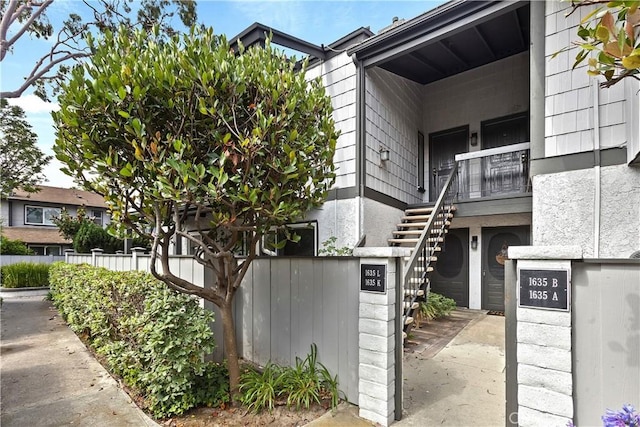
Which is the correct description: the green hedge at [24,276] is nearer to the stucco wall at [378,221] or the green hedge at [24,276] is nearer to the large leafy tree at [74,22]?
the large leafy tree at [74,22]

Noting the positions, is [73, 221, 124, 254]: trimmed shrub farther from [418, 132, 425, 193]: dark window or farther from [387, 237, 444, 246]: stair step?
[418, 132, 425, 193]: dark window

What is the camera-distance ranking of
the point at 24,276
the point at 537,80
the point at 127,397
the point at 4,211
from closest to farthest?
1. the point at 127,397
2. the point at 537,80
3. the point at 24,276
4. the point at 4,211

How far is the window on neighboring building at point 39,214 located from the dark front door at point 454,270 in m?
23.4

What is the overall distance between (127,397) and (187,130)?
117 inches

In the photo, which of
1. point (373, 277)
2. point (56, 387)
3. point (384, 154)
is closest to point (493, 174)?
point (384, 154)

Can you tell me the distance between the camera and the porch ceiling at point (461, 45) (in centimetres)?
541

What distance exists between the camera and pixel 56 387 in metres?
3.87

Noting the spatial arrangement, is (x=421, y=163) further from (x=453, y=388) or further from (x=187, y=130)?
(x=187, y=130)

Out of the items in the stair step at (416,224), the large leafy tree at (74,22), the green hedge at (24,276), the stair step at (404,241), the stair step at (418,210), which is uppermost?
the large leafy tree at (74,22)

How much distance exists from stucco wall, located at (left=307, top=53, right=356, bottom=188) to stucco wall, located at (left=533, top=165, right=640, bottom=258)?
2963 millimetres

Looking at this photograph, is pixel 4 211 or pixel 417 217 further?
pixel 4 211

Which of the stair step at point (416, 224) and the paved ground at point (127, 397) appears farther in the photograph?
the stair step at point (416, 224)

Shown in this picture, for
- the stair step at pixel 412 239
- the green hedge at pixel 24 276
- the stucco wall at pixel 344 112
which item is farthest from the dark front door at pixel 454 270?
the green hedge at pixel 24 276

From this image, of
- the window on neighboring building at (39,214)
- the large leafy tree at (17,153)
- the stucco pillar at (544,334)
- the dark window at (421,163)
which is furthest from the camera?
the window on neighboring building at (39,214)
